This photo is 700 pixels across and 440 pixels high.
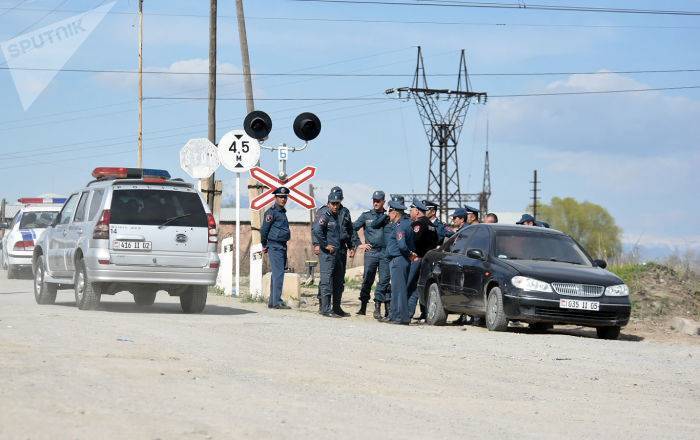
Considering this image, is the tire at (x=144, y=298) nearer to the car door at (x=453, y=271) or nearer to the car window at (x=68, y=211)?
the car window at (x=68, y=211)

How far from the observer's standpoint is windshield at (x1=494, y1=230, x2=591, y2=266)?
17188mm

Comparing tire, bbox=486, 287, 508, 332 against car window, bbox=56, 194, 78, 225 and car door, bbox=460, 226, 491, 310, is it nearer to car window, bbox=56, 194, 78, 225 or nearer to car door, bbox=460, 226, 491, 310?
car door, bbox=460, 226, 491, 310

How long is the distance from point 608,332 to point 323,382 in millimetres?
7684

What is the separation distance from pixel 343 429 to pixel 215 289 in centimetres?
1870

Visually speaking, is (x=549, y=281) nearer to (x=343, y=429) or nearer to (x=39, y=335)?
(x=39, y=335)

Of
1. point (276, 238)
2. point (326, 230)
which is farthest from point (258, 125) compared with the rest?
point (326, 230)

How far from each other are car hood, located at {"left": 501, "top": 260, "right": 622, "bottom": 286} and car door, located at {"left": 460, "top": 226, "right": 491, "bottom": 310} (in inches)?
20.0

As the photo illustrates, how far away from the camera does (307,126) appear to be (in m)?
21.9

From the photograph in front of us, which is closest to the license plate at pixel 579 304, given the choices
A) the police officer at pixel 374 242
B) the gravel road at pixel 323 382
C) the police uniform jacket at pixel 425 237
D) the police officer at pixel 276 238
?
the gravel road at pixel 323 382

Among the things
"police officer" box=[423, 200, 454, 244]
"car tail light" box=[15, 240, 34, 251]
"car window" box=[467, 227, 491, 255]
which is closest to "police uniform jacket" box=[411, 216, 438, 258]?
"police officer" box=[423, 200, 454, 244]

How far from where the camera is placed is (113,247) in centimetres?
1698

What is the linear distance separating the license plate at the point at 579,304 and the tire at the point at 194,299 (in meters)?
5.31

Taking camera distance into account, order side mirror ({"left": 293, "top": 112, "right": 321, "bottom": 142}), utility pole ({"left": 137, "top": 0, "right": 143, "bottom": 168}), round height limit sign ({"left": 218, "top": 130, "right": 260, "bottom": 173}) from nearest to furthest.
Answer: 1. side mirror ({"left": 293, "top": 112, "right": 321, "bottom": 142})
2. round height limit sign ({"left": 218, "top": 130, "right": 260, "bottom": 173})
3. utility pole ({"left": 137, "top": 0, "right": 143, "bottom": 168})

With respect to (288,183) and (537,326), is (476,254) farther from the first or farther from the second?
(288,183)
